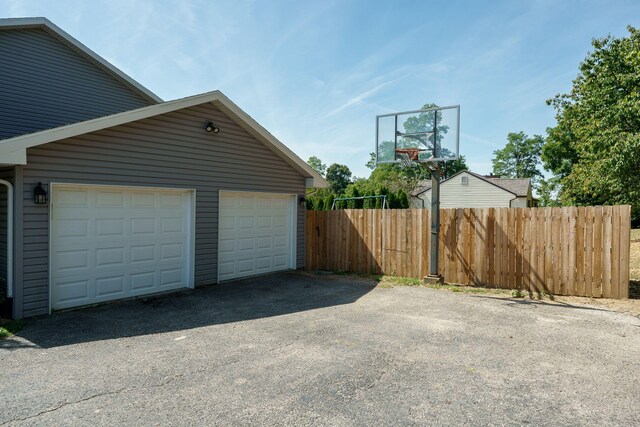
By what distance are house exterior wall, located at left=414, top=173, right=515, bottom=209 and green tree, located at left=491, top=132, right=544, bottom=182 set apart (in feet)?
101

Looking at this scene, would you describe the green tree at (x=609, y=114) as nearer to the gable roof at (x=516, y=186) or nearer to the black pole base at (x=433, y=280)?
the gable roof at (x=516, y=186)

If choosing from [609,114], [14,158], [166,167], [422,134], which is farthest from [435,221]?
[609,114]

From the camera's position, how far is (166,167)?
299 inches

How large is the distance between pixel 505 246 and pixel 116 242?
25.5ft

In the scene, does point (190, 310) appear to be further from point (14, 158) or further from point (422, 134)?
point (422, 134)

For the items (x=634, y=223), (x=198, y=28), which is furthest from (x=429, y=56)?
(x=634, y=223)

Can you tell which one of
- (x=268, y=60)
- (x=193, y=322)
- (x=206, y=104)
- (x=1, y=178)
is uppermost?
(x=268, y=60)

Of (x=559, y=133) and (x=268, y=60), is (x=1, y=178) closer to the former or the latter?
(x=268, y=60)

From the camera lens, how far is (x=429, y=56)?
39.5ft

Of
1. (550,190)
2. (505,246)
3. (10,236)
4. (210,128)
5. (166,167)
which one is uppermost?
(550,190)

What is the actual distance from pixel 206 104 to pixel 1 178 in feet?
12.8

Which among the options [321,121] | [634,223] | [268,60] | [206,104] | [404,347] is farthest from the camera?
[634,223]

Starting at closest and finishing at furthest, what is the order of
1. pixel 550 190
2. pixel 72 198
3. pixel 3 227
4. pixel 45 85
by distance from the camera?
1. pixel 3 227
2. pixel 72 198
3. pixel 45 85
4. pixel 550 190

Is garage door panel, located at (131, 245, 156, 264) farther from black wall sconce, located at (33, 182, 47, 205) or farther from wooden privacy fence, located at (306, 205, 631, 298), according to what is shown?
wooden privacy fence, located at (306, 205, 631, 298)
